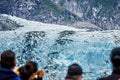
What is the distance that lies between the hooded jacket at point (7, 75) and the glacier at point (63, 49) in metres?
18.0

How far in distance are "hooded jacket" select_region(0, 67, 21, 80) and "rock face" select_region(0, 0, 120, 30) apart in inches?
4812

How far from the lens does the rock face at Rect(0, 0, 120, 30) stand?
421ft

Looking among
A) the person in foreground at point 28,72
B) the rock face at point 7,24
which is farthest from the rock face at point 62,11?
the person in foreground at point 28,72

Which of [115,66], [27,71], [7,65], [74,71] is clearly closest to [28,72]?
[27,71]

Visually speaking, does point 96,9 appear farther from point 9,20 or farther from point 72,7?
point 9,20

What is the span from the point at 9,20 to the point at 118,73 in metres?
39.2

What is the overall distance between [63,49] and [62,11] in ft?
354

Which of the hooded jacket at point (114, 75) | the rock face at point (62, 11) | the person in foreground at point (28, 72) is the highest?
the hooded jacket at point (114, 75)

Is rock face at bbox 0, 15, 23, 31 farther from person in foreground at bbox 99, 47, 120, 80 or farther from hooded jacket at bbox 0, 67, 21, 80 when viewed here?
person in foreground at bbox 99, 47, 120, 80

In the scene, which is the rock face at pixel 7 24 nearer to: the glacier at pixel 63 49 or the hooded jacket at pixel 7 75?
the glacier at pixel 63 49

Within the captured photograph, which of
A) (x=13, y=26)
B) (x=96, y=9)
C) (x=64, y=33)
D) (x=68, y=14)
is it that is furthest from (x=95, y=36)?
(x=96, y=9)

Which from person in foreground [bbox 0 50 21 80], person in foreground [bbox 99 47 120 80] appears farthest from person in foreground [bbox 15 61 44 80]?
person in foreground [bbox 99 47 120 80]

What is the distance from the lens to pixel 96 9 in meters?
142

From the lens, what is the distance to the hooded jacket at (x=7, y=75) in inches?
173
